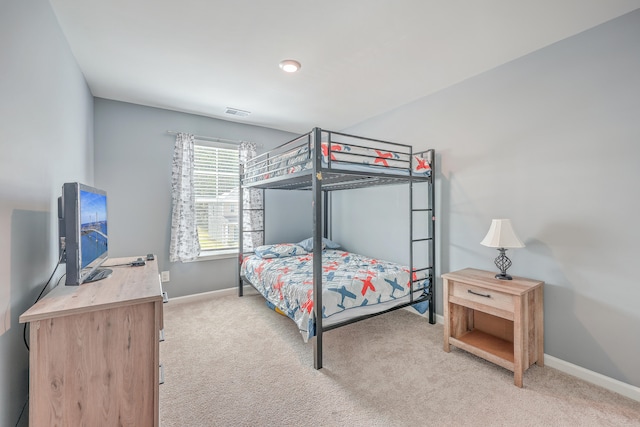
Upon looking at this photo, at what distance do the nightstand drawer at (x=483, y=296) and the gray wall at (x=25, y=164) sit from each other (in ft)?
9.22

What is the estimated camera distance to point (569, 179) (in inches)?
83.5

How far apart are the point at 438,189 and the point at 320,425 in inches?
96.8

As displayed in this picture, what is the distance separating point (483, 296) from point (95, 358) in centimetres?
251

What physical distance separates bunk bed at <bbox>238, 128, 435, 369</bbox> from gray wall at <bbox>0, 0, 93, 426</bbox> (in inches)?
63.8

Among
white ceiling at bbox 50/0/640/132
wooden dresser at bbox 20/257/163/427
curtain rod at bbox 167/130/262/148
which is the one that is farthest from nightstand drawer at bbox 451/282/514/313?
curtain rod at bbox 167/130/262/148

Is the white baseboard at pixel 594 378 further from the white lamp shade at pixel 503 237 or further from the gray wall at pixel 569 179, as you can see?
the white lamp shade at pixel 503 237

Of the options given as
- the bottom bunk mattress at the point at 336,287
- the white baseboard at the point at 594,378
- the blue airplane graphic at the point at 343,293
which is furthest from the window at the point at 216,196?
the white baseboard at the point at 594,378

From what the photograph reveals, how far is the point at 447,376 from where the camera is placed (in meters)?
2.08

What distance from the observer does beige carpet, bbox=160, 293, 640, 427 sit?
1681 millimetres

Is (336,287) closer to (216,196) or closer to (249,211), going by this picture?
(249,211)

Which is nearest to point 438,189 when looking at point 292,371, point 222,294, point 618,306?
point 618,306

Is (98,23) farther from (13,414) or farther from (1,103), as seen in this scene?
(13,414)

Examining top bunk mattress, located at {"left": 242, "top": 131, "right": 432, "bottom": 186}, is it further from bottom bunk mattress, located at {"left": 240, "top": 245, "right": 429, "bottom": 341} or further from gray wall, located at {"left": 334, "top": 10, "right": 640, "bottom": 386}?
bottom bunk mattress, located at {"left": 240, "top": 245, "right": 429, "bottom": 341}

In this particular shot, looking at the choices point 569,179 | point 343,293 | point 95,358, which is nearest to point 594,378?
point 569,179
